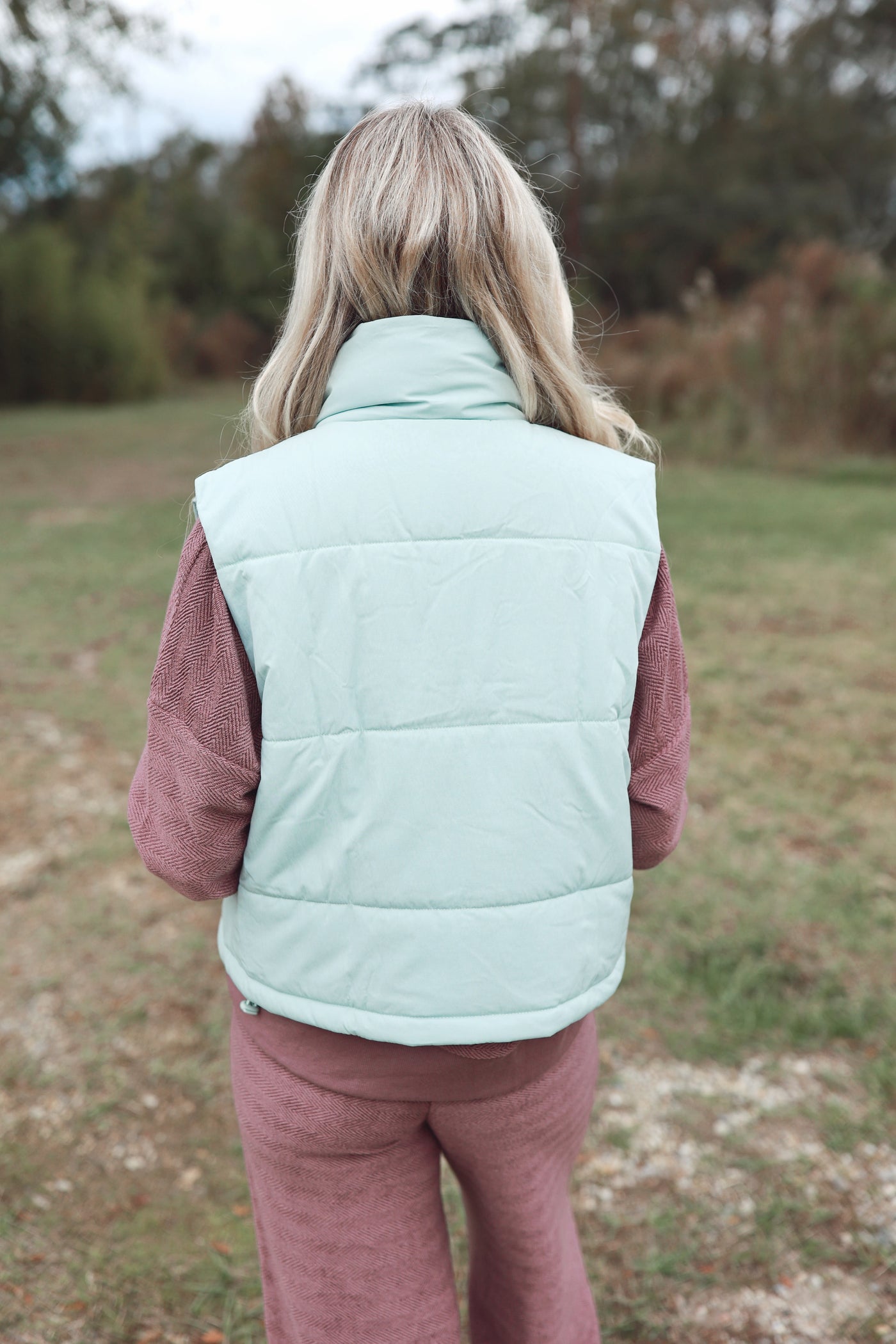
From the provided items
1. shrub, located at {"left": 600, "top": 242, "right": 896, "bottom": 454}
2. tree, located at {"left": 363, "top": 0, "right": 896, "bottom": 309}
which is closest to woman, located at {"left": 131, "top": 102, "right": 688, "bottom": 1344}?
shrub, located at {"left": 600, "top": 242, "right": 896, "bottom": 454}

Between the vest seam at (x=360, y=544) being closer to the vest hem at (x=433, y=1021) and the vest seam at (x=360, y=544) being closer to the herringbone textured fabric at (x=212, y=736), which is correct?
the herringbone textured fabric at (x=212, y=736)

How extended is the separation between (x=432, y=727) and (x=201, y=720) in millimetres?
228

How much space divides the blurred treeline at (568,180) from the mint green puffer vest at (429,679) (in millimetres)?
12930

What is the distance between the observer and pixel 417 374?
1001 millimetres

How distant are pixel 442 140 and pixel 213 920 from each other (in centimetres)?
232

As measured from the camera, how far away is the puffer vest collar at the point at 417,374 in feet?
3.29

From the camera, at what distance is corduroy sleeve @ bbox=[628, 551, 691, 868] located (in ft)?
3.67

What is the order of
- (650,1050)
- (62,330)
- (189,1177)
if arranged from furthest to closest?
(62,330) → (650,1050) → (189,1177)

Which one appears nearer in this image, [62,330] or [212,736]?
[212,736]

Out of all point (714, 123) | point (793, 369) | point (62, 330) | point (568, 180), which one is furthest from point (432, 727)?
point (714, 123)

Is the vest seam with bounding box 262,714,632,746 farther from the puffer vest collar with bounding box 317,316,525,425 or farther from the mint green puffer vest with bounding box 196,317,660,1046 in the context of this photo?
the puffer vest collar with bounding box 317,316,525,425

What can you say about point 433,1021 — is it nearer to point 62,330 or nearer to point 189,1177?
point 189,1177

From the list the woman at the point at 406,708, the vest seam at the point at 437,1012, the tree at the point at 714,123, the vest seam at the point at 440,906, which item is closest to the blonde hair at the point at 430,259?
the woman at the point at 406,708

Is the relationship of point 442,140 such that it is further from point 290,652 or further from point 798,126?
point 798,126
